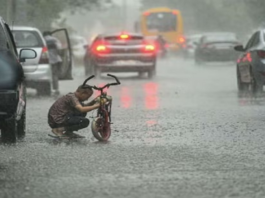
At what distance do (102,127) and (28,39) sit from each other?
978cm

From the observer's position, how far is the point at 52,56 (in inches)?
898

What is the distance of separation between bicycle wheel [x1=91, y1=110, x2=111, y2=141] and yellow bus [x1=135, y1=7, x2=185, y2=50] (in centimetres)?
5837

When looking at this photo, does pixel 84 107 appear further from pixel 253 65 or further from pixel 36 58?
pixel 253 65

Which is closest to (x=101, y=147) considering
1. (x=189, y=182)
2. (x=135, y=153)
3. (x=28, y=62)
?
(x=135, y=153)

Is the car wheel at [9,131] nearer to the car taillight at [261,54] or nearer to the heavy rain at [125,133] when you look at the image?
the heavy rain at [125,133]

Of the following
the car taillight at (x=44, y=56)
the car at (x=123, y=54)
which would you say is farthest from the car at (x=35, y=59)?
the car at (x=123, y=54)

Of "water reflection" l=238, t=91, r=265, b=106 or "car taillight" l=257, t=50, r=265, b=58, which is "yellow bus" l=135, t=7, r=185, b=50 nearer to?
"water reflection" l=238, t=91, r=265, b=106

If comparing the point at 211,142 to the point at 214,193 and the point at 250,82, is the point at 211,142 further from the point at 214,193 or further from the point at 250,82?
the point at 250,82

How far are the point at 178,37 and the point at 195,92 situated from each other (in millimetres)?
48432

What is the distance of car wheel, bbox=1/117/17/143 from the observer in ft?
36.9

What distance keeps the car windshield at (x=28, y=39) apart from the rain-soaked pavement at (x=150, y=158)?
4.01 metres

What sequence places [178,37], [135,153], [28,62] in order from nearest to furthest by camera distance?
[135,153] < [28,62] < [178,37]

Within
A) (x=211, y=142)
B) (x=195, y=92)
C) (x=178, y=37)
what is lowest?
(x=178, y=37)

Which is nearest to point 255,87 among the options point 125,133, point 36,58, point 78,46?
point 36,58
